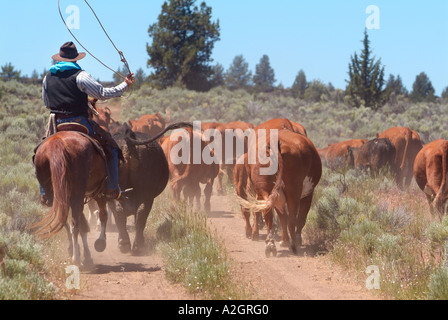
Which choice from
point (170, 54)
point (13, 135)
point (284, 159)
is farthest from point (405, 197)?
point (170, 54)

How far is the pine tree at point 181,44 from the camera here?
51344 millimetres

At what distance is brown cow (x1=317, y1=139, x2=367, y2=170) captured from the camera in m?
18.1

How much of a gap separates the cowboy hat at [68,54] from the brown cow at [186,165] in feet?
16.6

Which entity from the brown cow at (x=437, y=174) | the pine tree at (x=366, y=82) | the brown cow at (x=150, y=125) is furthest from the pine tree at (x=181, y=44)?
the brown cow at (x=437, y=174)

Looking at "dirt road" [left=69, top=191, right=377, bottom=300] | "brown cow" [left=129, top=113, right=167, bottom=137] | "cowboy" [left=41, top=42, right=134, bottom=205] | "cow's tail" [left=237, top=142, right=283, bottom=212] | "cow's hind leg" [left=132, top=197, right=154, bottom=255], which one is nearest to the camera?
"dirt road" [left=69, top=191, right=377, bottom=300]

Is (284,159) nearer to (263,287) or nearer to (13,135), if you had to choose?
(263,287)

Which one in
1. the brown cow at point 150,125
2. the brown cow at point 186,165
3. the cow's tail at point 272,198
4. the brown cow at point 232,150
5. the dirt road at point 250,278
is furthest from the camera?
the brown cow at point 150,125

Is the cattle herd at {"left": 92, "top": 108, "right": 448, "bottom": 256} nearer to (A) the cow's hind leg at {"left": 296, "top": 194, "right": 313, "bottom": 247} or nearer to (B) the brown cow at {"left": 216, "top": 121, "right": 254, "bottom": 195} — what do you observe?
(A) the cow's hind leg at {"left": 296, "top": 194, "right": 313, "bottom": 247}

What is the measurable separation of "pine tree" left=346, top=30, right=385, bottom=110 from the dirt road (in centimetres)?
3688

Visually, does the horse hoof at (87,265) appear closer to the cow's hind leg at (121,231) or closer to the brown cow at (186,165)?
the cow's hind leg at (121,231)

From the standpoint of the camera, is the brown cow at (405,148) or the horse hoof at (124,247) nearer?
the horse hoof at (124,247)

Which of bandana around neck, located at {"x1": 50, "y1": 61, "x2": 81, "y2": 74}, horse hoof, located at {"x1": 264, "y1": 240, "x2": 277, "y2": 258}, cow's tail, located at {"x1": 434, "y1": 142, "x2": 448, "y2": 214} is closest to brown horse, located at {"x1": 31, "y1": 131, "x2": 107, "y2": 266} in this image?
bandana around neck, located at {"x1": 50, "y1": 61, "x2": 81, "y2": 74}

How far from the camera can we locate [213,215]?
12961 millimetres
